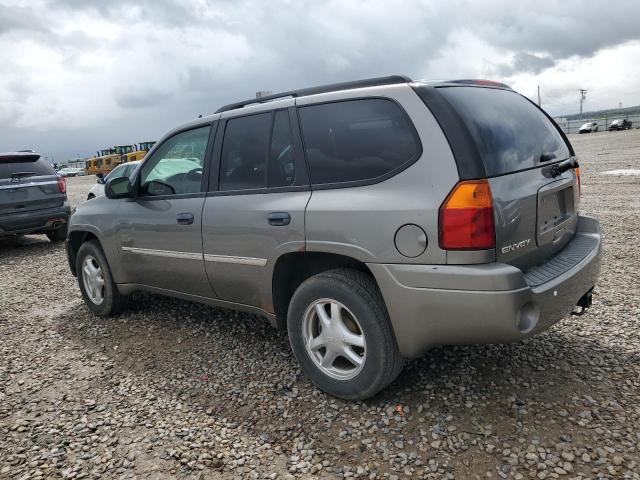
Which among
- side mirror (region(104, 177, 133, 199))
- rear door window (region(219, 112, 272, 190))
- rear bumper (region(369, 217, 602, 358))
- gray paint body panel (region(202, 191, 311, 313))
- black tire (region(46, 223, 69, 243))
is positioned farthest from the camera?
black tire (region(46, 223, 69, 243))

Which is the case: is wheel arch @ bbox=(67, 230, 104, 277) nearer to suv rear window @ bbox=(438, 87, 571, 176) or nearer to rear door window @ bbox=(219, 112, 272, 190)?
rear door window @ bbox=(219, 112, 272, 190)

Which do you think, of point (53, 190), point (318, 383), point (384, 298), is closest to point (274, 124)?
point (384, 298)

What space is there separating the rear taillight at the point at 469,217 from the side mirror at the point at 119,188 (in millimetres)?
2854

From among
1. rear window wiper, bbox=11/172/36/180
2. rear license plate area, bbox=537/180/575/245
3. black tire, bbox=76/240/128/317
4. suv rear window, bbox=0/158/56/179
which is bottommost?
black tire, bbox=76/240/128/317

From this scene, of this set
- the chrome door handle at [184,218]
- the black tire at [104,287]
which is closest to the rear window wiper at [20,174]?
the black tire at [104,287]

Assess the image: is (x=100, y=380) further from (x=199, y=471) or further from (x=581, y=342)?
(x=581, y=342)

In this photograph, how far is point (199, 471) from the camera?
2.54 meters

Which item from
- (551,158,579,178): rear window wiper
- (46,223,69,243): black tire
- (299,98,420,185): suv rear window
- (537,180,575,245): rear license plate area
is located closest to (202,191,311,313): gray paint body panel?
(299,98,420,185): suv rear window

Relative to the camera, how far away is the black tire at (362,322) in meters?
2.75

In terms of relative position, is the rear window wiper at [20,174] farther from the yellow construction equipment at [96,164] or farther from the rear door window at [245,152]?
the yellow construction equipment at [96,164]

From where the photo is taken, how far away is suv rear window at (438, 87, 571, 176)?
2.60m

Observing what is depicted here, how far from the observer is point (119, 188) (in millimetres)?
4250

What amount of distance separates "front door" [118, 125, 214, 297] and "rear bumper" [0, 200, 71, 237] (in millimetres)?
5211

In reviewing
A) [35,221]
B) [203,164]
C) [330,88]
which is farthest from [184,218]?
[35,221]
